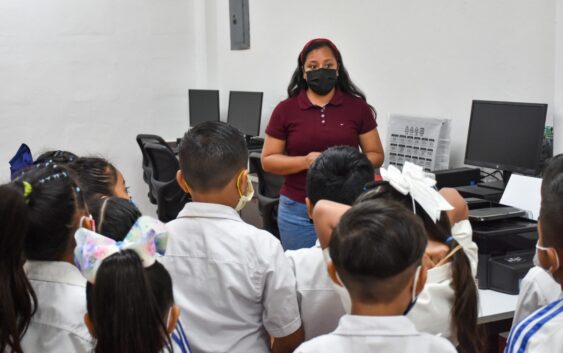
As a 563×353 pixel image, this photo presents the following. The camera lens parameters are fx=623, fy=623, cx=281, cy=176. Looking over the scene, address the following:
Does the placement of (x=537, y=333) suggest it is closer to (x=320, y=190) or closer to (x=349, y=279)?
(x=349, y=279)

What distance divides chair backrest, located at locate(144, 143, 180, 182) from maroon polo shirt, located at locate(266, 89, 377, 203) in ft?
5.96

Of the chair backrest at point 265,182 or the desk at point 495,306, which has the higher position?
the desk at point 495,306

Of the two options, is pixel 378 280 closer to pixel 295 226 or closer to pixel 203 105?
pixel 295 226

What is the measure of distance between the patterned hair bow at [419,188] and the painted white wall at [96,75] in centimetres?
444

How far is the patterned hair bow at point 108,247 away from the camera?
1.20m

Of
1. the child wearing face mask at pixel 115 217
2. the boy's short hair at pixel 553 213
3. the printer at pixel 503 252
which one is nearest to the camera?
the boy's short hair at pixel 553 213

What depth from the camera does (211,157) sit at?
172 centimetres

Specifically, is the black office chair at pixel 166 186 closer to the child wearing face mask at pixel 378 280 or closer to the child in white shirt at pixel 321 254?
the child in white shirt at pixel 321 254

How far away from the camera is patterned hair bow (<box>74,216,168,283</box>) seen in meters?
1.20

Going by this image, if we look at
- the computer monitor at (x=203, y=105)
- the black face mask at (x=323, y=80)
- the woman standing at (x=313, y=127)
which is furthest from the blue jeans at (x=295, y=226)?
the computer monitor at (x=203, y=105)

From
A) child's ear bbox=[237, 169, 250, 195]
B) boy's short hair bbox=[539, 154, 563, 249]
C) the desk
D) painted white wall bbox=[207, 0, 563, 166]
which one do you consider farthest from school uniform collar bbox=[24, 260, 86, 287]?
painted white wall bbox=[207, 0, 563, 166]

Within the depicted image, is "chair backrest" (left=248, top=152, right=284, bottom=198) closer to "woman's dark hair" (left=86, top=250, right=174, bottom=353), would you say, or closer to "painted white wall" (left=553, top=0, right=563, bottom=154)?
"painted white wall" (left=553, top=0, right=563, bottom=154)

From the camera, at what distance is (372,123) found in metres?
2.89

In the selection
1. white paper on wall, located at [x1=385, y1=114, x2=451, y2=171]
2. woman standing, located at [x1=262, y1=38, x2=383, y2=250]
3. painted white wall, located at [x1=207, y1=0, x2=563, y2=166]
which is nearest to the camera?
woman standing, located at [x1=262, y1=38, x2=383, y2=250]
